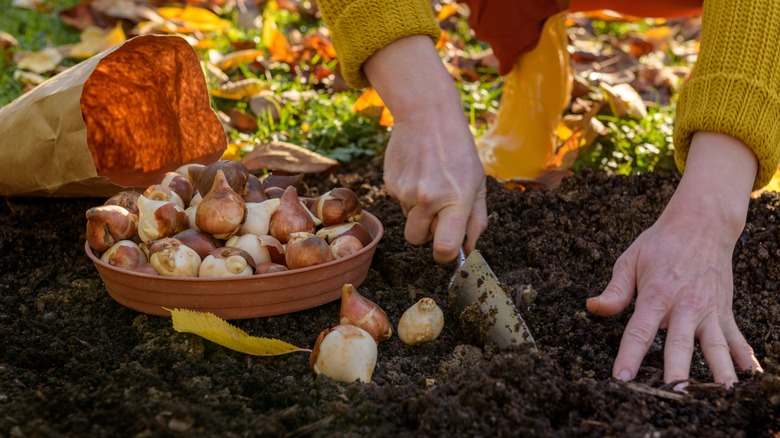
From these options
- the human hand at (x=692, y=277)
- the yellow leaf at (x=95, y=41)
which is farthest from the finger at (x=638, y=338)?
the yellow leaf at (x=95, y=41)

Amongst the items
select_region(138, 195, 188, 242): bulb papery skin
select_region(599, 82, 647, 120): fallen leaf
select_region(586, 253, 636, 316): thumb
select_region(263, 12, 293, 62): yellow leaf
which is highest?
select_region(586, 253, 636, 316): thumb

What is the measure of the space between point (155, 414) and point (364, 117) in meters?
1.60

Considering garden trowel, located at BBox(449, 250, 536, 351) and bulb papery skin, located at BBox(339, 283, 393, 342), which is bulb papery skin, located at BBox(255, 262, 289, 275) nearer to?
bulb papery skin, located at BBox(339, 283, 393, 342)

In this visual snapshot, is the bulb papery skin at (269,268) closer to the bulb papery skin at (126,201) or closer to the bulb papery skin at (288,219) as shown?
the bulb papery skin at (288,219)

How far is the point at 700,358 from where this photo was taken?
4.72ft

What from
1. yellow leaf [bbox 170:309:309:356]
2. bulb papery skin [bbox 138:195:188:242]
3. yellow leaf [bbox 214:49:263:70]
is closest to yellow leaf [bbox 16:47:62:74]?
yellow leaf [bbox 214:49:263:70]

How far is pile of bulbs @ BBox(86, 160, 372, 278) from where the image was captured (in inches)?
56.7

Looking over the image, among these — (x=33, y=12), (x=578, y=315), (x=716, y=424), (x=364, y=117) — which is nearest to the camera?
(x=716, y=424)

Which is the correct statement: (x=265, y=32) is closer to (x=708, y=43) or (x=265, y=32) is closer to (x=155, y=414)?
(x=708, y=43)

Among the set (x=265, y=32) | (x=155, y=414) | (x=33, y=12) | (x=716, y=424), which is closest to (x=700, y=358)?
(x=716, y=424)

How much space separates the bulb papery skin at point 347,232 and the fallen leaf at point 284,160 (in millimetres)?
531

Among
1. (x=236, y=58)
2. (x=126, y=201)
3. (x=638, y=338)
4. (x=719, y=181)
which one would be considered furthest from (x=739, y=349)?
(x=236, y=58)

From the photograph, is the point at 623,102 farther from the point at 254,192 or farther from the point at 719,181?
the point at 254,192

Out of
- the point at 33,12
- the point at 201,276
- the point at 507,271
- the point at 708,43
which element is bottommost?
the point at 33,12
